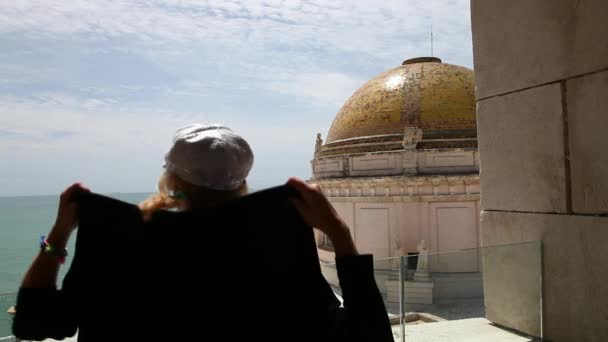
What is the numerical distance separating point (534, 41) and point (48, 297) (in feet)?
12.2

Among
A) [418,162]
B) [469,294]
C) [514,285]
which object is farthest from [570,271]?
[418,162]

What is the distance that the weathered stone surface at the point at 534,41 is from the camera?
3488 mm

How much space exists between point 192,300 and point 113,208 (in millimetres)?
361

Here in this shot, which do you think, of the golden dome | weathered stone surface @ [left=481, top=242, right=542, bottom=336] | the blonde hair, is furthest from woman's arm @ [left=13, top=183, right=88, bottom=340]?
the golden dome

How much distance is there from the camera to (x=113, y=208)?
154 cm

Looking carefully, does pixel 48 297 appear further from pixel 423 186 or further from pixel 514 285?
pixel 423 186

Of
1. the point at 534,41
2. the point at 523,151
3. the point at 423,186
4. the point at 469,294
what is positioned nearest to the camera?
the point at 534,41

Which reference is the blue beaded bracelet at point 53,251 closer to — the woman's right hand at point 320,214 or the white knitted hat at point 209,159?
the white knitted hat at point 209,159

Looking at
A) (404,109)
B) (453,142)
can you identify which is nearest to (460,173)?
(453,142)

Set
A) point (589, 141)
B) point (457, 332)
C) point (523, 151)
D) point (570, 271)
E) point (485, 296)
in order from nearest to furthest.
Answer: point (589, 141)
point (570, 271)
point (523, 151)
point (457, 332)
point (485, 296)

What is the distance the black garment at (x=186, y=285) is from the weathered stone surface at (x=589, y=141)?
263 centimetres

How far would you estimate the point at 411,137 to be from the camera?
24422 millimetres

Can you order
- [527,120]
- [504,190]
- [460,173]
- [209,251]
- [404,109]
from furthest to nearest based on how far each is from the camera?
[404,109] < [460,173] < [504,190] < [527,120] < [209,251]

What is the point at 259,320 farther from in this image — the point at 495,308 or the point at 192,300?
the point at 495,308
